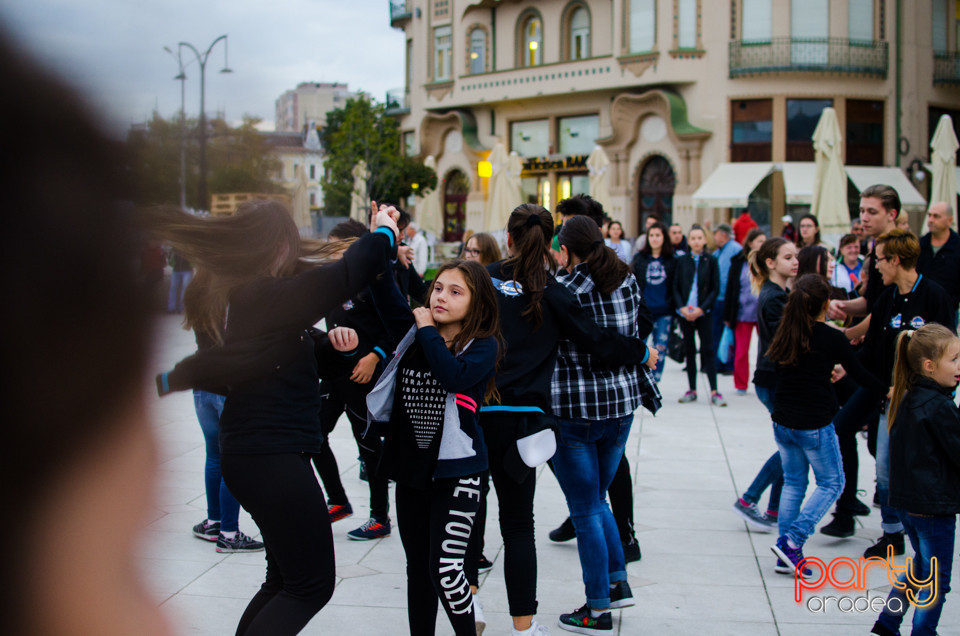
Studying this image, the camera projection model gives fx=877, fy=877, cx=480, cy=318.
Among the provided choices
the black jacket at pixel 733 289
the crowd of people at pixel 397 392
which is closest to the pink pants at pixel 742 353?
→ the black jacket at pixel 733 289

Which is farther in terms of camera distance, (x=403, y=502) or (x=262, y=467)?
(x=403, y=502)

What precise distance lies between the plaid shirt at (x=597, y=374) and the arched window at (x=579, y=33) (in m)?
28.3

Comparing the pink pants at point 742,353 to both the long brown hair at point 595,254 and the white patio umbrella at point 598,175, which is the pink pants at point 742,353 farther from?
the white patio umbrella at point 598,175

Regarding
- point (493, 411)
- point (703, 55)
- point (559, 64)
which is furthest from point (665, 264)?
point (559, 64)

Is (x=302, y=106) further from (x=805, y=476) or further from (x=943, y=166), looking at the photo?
(x=943, y=166)

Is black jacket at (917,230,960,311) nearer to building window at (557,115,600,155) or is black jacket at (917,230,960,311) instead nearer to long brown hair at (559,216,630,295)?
long brown hair at (559,216,630,295)

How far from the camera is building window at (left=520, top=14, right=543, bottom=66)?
3186cm

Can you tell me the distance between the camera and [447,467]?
3.03m

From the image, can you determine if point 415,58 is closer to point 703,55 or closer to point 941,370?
point 703,55

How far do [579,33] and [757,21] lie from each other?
6415 mm

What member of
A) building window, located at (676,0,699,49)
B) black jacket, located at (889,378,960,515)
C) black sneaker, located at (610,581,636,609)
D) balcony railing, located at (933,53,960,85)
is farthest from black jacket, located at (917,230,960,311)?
balcony railing, located at (933,53,960,85)

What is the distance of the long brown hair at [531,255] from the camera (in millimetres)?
3605

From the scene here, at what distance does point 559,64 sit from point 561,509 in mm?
26759

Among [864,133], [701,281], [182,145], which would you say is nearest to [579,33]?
[864,133]
